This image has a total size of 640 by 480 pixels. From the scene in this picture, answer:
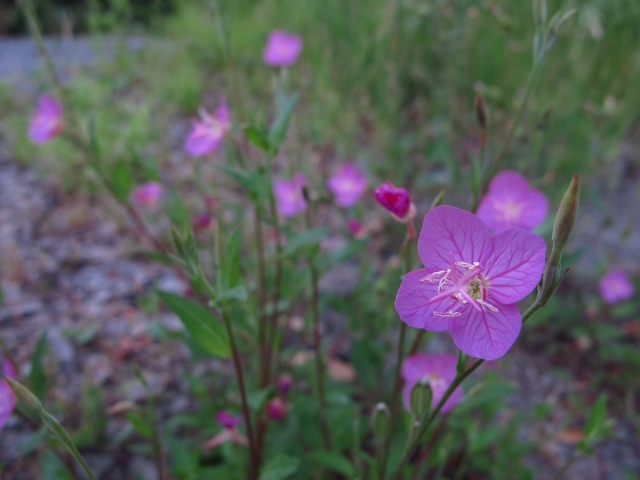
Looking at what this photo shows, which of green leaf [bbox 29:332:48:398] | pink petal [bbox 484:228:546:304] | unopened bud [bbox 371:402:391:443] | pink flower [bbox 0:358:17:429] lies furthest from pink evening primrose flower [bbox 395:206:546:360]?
green leaf [bbox 29:332:48:398]

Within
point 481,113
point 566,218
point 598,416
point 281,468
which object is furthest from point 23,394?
point 598,416

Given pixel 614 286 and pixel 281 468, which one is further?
pixel 614 286

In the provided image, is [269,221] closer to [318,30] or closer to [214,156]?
[214,156]

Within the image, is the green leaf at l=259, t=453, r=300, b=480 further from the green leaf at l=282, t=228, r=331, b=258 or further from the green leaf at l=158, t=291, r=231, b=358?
the green leaf at l=282, t=228, r=331, b=258

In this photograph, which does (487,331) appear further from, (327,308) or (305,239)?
(327,308)

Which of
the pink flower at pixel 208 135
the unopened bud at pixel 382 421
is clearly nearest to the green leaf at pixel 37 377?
the pink flower at pixel 208 135
